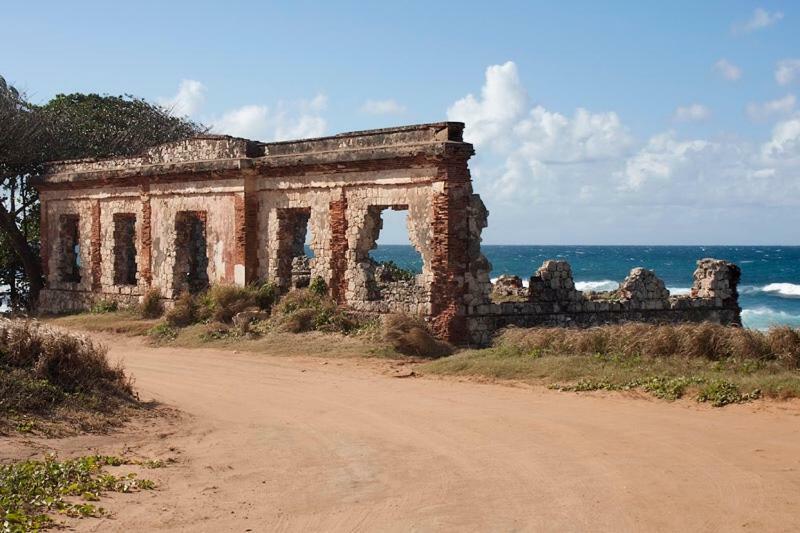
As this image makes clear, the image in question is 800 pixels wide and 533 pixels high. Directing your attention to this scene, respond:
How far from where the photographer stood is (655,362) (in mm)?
13273

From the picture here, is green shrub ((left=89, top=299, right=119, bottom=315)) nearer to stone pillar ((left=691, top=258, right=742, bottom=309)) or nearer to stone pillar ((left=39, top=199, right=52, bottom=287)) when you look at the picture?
stone pillar ((left=39, top=199, right=52, bottom=287))

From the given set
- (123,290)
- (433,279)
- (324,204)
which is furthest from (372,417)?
(123,290)

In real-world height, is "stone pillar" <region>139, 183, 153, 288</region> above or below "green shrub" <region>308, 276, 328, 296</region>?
above

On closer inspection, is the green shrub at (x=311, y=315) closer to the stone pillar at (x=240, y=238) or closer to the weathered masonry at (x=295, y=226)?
the weathered masonry at (x=295, y=226)

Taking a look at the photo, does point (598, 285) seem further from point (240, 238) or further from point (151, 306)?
point (240, 238)

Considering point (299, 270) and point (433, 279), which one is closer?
point (433, 279)

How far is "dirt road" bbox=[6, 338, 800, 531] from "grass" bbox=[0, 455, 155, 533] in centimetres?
22

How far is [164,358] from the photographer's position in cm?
1673

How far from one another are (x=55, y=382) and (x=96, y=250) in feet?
51.9

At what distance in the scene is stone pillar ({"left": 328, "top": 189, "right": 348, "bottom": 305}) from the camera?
19.0m

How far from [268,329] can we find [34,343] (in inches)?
317

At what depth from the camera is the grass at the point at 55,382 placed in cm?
960

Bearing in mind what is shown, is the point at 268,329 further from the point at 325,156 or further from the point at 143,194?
the point at 143,194

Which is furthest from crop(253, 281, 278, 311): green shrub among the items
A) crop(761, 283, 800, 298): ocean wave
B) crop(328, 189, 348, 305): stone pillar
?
crop(761, 283, 800, 298): ocean wave
